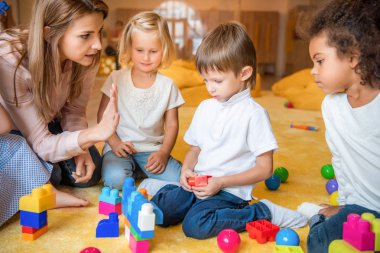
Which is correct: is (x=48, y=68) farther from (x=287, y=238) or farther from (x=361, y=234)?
(x=361, y=234)

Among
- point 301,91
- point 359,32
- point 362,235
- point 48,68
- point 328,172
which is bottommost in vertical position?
point 301,91

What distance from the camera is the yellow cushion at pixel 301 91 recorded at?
10.6ft

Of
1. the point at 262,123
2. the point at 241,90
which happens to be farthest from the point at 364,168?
the point at 241,90

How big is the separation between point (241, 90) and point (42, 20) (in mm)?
622

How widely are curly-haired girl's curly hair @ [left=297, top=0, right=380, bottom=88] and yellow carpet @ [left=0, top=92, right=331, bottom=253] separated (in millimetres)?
475

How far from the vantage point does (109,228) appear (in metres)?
1.17

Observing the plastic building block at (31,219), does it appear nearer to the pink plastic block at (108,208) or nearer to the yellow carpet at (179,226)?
the yellow carpet at (179,226)

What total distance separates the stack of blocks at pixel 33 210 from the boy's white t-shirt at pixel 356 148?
77 centimetres

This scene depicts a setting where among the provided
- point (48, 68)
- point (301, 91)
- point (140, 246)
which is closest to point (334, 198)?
point (140, 246)

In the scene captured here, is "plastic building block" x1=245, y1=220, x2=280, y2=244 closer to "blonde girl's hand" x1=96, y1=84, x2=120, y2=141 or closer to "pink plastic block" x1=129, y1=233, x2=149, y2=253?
"pink plastic block" x1=129, y1=233, x2=149, y2=253

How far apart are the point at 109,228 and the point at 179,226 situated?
0.69 feet

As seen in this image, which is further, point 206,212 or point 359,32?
point 206,212

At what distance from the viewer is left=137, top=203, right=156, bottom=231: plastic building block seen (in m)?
1.00

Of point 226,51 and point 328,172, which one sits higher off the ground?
point 226,51
